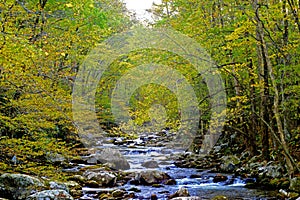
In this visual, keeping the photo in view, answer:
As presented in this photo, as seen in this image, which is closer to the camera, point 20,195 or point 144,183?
point 20,195

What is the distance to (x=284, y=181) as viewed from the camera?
9.70 meters

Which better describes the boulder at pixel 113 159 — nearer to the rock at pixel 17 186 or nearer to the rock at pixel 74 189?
the rock at pixel 74 189

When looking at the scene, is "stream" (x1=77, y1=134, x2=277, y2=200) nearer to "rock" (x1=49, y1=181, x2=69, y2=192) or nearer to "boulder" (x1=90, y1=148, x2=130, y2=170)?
"boulder" (x1=90, y1=148, x2=130, y2=170)

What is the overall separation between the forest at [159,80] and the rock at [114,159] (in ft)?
5.26

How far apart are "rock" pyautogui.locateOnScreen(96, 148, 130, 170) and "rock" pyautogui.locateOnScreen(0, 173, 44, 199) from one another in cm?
677

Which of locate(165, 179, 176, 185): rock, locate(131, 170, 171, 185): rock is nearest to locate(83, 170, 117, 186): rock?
locate(131, 170, 171, 185): rock

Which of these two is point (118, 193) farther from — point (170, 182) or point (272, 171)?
point (272, 171)

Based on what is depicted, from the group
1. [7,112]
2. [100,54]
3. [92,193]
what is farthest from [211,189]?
[100,54]

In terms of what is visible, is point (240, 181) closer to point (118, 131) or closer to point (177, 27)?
point (118, 131)

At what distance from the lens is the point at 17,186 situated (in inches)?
328

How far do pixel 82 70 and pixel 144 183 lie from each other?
750 centimetres

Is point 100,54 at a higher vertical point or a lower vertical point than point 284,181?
higher

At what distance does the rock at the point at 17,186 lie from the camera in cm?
824

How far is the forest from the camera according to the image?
6.62m
